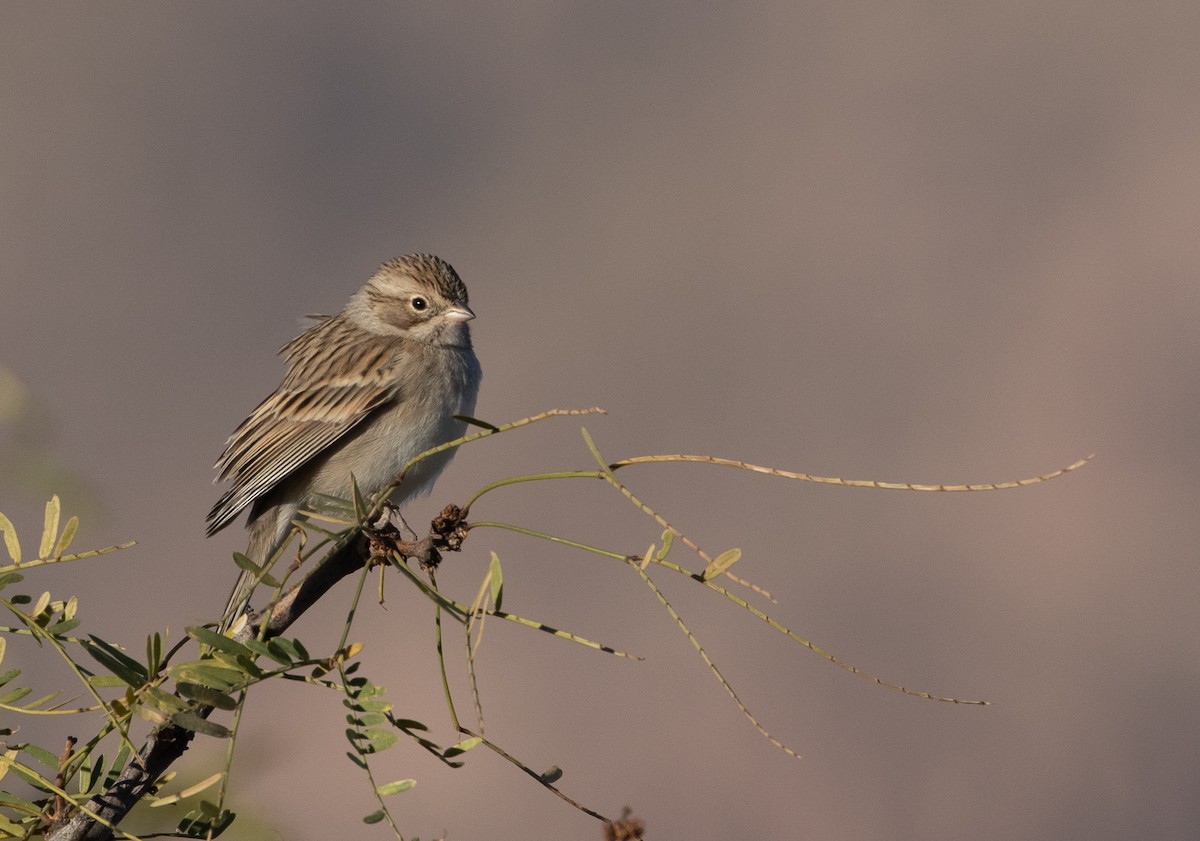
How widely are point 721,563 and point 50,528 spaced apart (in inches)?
43.1

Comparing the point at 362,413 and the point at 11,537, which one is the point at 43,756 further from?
the point at 362,413

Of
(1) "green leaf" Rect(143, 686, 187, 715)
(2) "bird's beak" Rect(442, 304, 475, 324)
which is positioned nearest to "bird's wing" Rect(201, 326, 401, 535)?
(2) "bird's beak" Rect(442, 304, 475, 324)

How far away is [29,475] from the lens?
245 centimetres

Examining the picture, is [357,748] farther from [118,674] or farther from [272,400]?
[272,400]

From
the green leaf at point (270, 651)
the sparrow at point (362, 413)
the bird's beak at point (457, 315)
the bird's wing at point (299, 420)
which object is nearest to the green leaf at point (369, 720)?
the green leaf at point (270, 651)

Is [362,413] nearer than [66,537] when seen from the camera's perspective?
No

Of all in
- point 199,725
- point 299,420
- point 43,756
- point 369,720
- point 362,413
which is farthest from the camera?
point 299,420

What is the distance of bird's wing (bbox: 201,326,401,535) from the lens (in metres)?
5.23

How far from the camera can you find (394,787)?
187 centimetres

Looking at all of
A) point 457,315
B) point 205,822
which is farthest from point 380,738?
point 457,315

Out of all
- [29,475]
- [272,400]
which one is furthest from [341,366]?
[29,475]

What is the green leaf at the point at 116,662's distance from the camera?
190 centimetres

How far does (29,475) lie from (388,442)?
2.98 m

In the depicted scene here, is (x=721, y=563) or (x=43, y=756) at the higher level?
(x=721, y=563)
